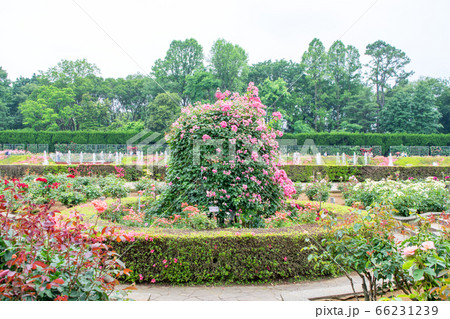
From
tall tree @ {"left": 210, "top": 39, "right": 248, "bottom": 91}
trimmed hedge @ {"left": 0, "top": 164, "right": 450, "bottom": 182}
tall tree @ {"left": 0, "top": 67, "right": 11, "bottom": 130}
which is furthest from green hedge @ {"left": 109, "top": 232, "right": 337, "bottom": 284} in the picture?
tall tree @ {"left": 0, "top": 67, "right": 11, "bottom": 130}

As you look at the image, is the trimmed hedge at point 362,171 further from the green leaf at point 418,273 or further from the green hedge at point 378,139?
the green hedge at point 378,139

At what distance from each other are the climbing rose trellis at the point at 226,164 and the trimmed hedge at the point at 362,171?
7.52m

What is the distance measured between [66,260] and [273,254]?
→ 2268 mm

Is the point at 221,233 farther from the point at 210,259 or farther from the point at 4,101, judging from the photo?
the point at 4,101

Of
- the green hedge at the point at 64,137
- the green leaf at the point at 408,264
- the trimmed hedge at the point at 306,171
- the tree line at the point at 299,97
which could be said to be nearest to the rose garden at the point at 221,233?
the green leaf at the point at 408,264

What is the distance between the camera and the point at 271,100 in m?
26.2

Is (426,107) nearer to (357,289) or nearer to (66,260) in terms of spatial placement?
(357,289)

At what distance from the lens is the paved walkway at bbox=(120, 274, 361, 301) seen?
2.93 meters

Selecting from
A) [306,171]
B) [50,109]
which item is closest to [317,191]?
[306,171]

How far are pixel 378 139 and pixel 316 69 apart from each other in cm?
1055

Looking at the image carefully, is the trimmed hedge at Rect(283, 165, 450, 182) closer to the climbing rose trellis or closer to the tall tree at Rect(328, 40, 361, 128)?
the climbing rose trellis

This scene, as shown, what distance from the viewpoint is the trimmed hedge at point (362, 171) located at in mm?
12281

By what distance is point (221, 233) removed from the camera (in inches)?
137

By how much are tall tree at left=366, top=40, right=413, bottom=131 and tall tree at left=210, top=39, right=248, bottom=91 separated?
821 inches
